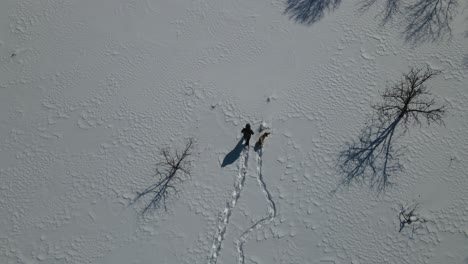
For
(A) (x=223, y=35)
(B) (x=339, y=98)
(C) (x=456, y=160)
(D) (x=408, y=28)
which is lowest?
(C) (x=456, y=160)

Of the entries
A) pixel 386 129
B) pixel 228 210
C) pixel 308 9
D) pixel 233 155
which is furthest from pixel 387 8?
pixel 228 210

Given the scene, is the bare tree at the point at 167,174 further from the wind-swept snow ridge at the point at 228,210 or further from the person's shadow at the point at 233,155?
the wind-swept snow ridge at the point at 228,210

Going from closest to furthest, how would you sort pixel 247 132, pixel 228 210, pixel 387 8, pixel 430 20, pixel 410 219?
pixel 410 219 → pixel 228 210 → pixel 247 132 → pixel 430 20 → pixel 387 8

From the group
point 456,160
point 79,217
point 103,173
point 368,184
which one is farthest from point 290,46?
point 79,217

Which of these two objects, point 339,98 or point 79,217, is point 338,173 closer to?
point 339,98

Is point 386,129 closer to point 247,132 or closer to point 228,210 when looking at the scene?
point 247,132

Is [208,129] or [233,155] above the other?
[208,129]
